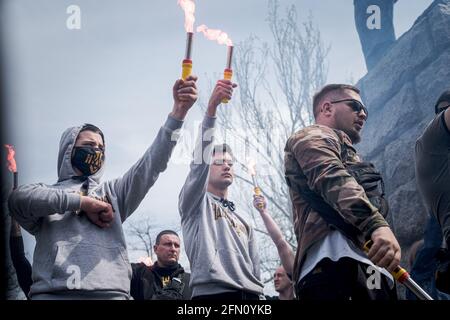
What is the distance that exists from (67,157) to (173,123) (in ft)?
2.48

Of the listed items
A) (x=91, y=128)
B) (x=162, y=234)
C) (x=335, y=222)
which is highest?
(x=91, y=128)

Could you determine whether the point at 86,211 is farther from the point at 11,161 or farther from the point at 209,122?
the point at 11,161

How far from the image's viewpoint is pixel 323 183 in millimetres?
2609

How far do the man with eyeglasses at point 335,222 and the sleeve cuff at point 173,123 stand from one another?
2.45 ft

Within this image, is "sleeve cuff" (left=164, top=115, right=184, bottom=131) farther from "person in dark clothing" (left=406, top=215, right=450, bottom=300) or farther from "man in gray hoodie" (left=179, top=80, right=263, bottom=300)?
"person in dark clothing" (left=406, top=215, right=450, bottom=300)

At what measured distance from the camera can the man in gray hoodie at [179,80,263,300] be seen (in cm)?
345

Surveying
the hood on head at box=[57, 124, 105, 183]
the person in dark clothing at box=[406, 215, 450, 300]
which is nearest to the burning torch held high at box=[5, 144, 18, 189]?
the hood on head at box=[57, 124, 105, 183]

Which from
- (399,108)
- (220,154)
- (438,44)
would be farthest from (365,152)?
(220,154)

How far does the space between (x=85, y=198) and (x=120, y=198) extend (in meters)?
0.36

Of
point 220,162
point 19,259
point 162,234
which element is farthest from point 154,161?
point 162,234

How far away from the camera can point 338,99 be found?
338 cm

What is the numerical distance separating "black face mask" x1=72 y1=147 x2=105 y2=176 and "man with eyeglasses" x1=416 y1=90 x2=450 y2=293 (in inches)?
81.0

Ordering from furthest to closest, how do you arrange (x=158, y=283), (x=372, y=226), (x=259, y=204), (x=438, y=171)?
(x=158, y=283)
(x=259, y=204)
(x=438, y=171)
(x=372, y=226)
